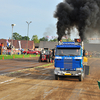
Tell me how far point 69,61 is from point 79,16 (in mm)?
19186

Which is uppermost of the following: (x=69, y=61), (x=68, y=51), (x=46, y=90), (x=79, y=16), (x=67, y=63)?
(x=79, y=16)

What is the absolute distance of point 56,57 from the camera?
12164 mm

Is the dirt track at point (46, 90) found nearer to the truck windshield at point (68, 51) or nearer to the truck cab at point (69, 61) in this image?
the truck cab at point (69, 61)

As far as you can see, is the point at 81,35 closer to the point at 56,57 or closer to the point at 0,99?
the point at 56,57

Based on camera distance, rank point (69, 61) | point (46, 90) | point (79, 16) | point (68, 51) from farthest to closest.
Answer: point (79, 16) → point (68, 51) → point (69, 61) → point (46, 90)

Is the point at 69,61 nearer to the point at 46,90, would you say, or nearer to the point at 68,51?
the point at 68,51

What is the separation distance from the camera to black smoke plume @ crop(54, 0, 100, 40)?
28797 mm

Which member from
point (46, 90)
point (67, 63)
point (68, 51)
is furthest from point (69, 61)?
point (46, 90)

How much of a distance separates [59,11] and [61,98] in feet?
82.6

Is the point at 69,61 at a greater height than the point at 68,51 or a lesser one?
Result: lesser

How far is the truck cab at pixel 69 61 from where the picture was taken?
11828mm

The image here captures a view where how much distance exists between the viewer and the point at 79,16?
29.5 meters

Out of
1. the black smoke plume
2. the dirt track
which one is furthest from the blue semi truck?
the black smoke plume

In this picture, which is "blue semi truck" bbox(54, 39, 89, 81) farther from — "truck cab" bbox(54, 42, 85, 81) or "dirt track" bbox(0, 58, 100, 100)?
"dirt track" bbox(0, 58, 100, 100)
